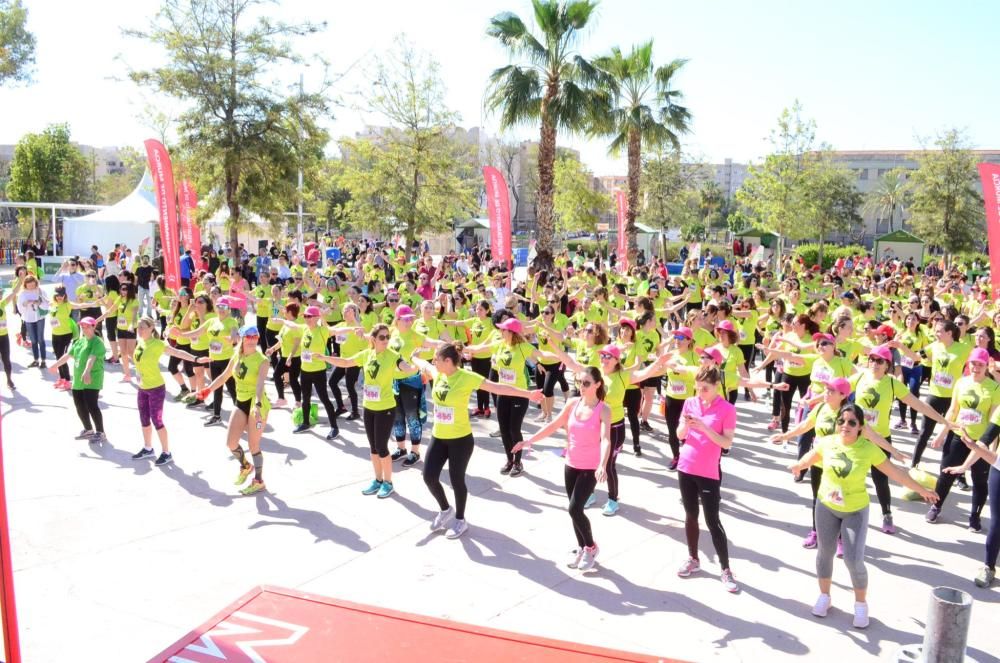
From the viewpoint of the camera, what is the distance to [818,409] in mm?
6055

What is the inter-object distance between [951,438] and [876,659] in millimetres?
3333

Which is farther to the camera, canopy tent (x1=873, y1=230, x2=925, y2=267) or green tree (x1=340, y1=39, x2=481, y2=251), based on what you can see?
canopy tent (x1=873, y1=230, x2=925, y2=267)

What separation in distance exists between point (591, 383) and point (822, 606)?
2.26 m

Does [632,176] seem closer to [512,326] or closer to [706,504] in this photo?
[512,326]

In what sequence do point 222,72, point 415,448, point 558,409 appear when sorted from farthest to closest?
1. point 222,72
2. point 558,409
3. point 415,448

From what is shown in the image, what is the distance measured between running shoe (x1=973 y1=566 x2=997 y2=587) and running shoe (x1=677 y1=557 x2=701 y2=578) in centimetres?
212

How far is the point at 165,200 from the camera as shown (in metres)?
15.5

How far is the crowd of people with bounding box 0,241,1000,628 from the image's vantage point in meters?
5.70

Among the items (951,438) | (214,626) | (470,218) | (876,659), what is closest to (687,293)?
(951,438)

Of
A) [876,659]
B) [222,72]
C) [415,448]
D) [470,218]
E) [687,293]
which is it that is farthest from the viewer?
[470,218]

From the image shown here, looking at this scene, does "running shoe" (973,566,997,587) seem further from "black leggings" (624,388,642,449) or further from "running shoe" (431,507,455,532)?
"running shoe" (431,507,455,532)

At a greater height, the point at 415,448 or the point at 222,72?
the point at 222,72

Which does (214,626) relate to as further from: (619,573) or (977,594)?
(977,594)

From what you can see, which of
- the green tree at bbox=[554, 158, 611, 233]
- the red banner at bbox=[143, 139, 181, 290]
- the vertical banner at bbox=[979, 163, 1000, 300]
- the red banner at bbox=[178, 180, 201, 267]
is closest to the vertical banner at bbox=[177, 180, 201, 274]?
the red banner at bbox=[178, 180, 201, 267]
